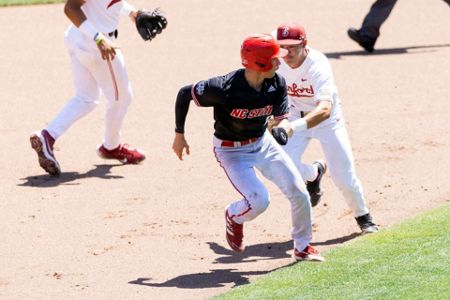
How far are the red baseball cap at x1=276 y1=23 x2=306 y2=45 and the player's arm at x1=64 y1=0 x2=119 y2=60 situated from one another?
7.91 feet

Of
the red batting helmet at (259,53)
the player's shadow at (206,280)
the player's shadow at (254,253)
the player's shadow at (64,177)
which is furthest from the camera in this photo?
the player's shadow at (64,177)

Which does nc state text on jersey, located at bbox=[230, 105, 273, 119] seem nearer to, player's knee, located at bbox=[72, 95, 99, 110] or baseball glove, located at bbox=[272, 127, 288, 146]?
baseball glove, located at bbox=[272, 127, 288, 146]

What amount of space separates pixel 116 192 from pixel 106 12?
1730 mm

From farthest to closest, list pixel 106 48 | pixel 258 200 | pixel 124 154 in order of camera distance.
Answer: pixel 124 154 < pixel 106 48 < pixel 258 200

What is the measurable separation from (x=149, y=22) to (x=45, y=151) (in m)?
1.65

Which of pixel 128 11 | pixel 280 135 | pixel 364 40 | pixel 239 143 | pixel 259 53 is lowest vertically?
pixel 364 40

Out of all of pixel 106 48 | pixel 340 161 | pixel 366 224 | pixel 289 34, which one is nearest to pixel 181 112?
pixel 289 34

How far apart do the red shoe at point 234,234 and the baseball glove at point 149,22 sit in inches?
137

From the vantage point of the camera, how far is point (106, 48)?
1114 centimetres

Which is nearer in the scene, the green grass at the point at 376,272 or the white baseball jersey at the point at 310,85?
the green grass at the point at 376,272

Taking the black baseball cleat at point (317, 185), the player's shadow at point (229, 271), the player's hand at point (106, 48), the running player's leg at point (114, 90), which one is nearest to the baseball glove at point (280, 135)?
the player's shadow at point (229, 271)

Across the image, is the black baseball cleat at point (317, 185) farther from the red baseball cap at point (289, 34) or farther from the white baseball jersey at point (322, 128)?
the red baseball cap at point (289, 34)

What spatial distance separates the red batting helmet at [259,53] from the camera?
27.8 ft

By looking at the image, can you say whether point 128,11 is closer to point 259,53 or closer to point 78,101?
point 78,101
